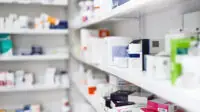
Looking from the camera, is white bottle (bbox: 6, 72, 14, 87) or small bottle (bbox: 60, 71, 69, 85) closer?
white bottle (bbox: 6, 72, 14, 87)

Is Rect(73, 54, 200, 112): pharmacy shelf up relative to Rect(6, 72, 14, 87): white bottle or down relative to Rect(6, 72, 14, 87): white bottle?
up

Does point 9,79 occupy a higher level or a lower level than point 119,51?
lower

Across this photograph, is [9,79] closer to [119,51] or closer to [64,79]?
[64,79]

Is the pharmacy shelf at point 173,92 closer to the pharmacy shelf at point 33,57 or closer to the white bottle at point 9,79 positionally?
the pharmacy shelf at point 33,57

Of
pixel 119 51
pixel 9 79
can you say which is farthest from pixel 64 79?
pixel 119 51

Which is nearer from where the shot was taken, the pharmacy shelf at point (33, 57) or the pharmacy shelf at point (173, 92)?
the pharmacy shelf at point (173, 92)

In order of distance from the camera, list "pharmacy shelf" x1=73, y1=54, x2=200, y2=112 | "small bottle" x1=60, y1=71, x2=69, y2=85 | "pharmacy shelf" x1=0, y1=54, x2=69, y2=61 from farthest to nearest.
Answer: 1. "small bottle" x1=60, y1=71, x2=69, y2=85
2. "pharmacy shelf" x1=0, y1=54, x2=69, y2=61
3. "pharmacy shelf" x1=73, y1=54, x2=200, y2=112

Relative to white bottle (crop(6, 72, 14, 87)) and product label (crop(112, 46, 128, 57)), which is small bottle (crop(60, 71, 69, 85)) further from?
product label (crop(112, 46, 128, 57))

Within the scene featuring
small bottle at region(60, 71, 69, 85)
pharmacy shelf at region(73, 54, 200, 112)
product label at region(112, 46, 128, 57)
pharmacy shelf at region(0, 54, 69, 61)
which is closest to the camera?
pharmacy shelf at region(73, 54, 200, 112)

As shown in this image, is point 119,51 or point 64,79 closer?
point 119,51

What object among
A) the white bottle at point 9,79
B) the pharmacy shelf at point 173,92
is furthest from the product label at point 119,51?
the white bottle at point 9,79

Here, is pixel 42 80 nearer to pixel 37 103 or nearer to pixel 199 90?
pixel 37 103

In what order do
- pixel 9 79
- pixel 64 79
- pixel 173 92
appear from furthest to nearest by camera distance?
pixel 64 79 → pixel 9 79 → pixel 173 92

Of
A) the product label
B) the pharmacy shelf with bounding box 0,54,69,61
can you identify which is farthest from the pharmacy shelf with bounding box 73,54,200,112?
the pharmacy shelf with bounding box 0,54,69,61
